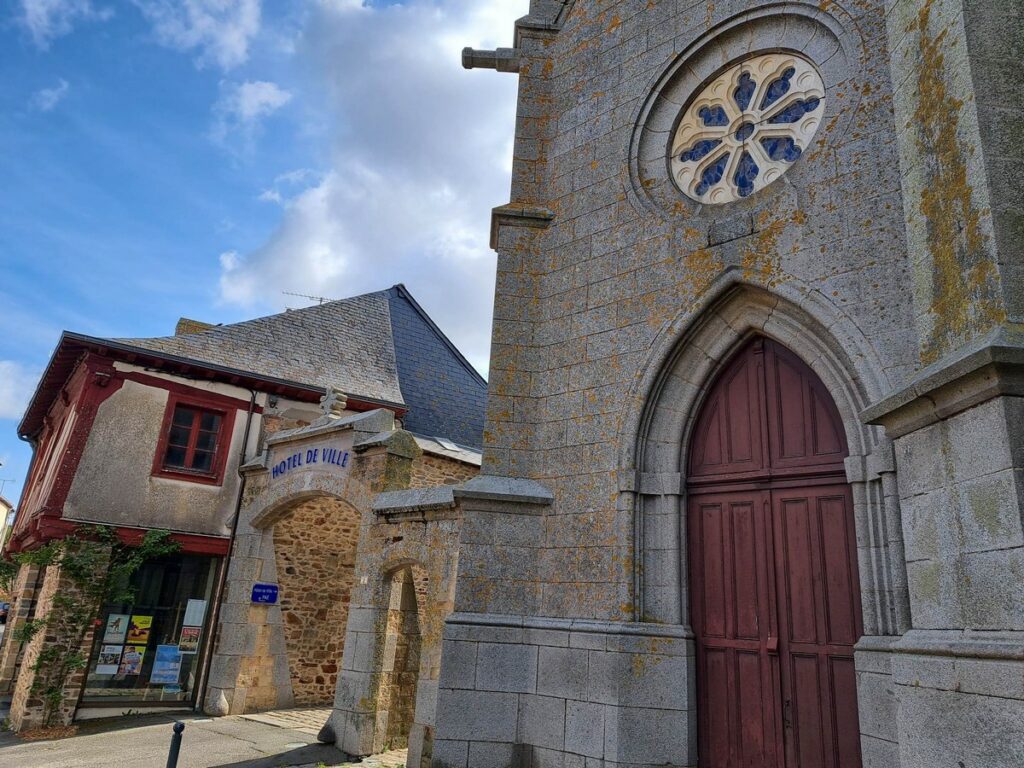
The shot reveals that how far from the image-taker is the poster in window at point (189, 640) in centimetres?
1041

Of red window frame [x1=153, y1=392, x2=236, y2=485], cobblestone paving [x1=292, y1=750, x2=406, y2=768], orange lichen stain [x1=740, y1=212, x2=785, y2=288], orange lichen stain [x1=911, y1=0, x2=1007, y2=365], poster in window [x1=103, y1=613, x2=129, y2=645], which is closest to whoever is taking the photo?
orange lichen stain [x1=911, y1=0, x2=1007, y2=365]

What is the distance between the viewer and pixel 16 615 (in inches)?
461

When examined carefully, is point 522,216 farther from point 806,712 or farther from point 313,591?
point 313,591

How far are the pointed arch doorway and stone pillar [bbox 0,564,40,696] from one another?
1086cm

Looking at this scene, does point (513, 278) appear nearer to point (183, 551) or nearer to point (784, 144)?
point (784, 144)

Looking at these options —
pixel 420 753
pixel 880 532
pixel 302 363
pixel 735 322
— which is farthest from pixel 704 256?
pixel 302 363

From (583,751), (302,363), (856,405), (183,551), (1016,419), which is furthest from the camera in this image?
(302,363)

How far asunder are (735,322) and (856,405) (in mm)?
1109

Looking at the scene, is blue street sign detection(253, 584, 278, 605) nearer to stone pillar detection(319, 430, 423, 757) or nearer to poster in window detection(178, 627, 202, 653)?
poster in window detection(178, 627, 202, 653)

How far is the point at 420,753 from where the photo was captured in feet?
20.8

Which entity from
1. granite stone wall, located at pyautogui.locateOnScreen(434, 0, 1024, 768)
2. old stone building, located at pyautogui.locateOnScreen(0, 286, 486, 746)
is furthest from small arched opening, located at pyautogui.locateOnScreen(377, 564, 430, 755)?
granite stone wall, located at pyautogui.locateOnScreen(434, 0, 1024, 768)

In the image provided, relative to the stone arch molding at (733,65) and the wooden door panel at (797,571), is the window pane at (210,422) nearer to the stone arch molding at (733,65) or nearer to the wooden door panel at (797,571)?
the stone arch molding at (733,65)

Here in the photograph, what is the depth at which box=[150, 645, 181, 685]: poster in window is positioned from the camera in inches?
400

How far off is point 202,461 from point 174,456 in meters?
0.41
